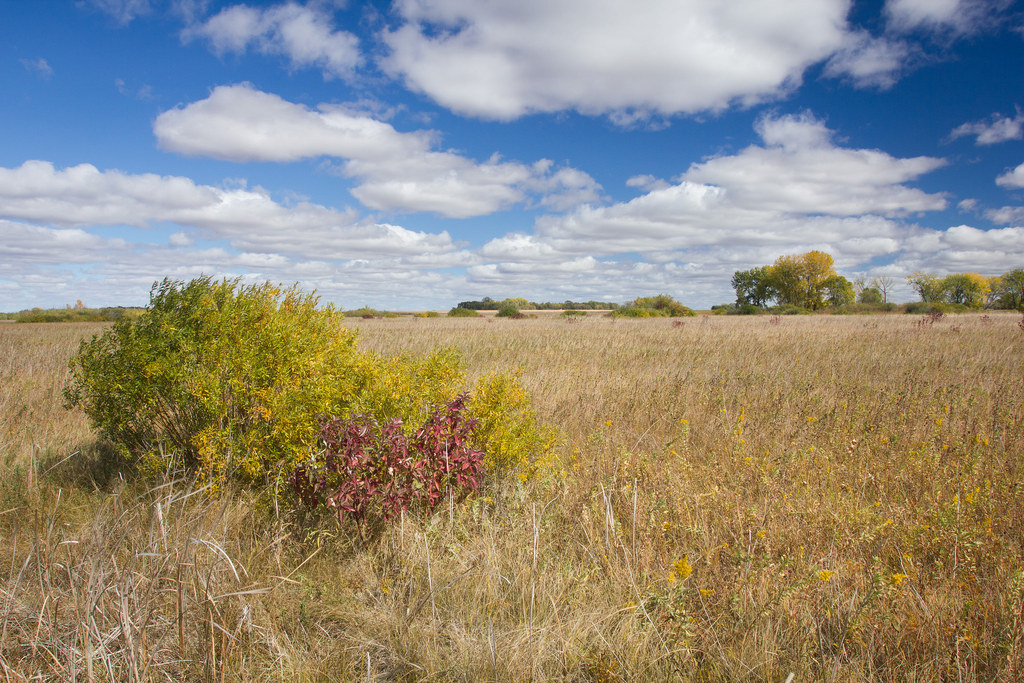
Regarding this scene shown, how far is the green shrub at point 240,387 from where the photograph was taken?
11.3 feet

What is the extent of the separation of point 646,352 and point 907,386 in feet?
15.7

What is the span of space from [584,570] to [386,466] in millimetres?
1301

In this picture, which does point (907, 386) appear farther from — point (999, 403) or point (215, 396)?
point (215, 396)

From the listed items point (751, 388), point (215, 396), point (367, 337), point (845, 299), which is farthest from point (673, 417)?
point (845, 299)

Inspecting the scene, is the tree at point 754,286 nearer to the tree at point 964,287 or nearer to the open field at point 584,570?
the tree at point 964,287

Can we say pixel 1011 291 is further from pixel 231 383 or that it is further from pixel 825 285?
pixel 231 383

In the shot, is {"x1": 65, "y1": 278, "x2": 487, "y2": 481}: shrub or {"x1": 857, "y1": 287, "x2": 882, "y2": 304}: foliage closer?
{"x1": 65, "y1": 278, "x2": 487, "y2": 481}: shrub

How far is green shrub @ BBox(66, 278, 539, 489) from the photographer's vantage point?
344 centimetres

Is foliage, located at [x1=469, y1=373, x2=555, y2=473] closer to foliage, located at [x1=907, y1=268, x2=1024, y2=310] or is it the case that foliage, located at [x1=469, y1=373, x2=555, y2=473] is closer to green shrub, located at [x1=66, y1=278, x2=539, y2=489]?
green shrub, located at [x1=66, y1=278, x2=539, y2=489]

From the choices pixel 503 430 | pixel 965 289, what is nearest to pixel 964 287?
pixel 965 289

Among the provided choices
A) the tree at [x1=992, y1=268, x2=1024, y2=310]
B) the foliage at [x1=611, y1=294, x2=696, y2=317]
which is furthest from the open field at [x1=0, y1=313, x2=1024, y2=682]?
the tree at [x1=992, y1=268, x2=1024, y2=310]

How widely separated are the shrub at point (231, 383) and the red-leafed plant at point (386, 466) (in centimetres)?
24

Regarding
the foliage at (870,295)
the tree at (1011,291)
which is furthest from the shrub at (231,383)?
the foliage at (870,295)

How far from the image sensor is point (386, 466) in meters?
2.99
